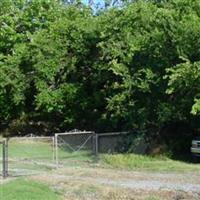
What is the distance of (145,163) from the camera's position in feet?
84.2

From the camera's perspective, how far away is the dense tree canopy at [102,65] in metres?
27.0

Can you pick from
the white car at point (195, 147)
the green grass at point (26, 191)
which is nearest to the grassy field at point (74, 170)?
the green grass at point (26, 191)

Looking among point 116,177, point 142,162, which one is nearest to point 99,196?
point 116,177

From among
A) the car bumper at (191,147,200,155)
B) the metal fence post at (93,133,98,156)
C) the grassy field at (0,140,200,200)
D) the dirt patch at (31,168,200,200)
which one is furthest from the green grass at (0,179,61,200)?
the car bumper at (191,147,200,155)

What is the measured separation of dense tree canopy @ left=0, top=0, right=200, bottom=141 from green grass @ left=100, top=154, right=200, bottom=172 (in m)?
1.80

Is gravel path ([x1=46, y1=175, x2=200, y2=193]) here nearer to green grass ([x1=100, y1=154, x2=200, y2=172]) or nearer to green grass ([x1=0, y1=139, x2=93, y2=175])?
green grass ([x1=0, y1=139, x2=93, y2=175])

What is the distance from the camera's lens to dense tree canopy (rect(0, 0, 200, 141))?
27.0m

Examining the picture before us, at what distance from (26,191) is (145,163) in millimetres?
9301

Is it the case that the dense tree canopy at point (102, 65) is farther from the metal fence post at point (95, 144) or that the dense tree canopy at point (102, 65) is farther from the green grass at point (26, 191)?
the green grass at point (26, 191)

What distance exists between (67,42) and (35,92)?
3.71 m

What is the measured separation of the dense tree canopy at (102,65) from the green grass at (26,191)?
8255 millimetres

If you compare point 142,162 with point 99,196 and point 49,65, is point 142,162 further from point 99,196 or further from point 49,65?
point 49,65

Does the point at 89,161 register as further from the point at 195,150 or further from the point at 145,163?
the point at 195,150

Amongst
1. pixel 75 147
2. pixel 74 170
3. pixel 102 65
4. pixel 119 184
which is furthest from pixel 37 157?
pixel 119 184
